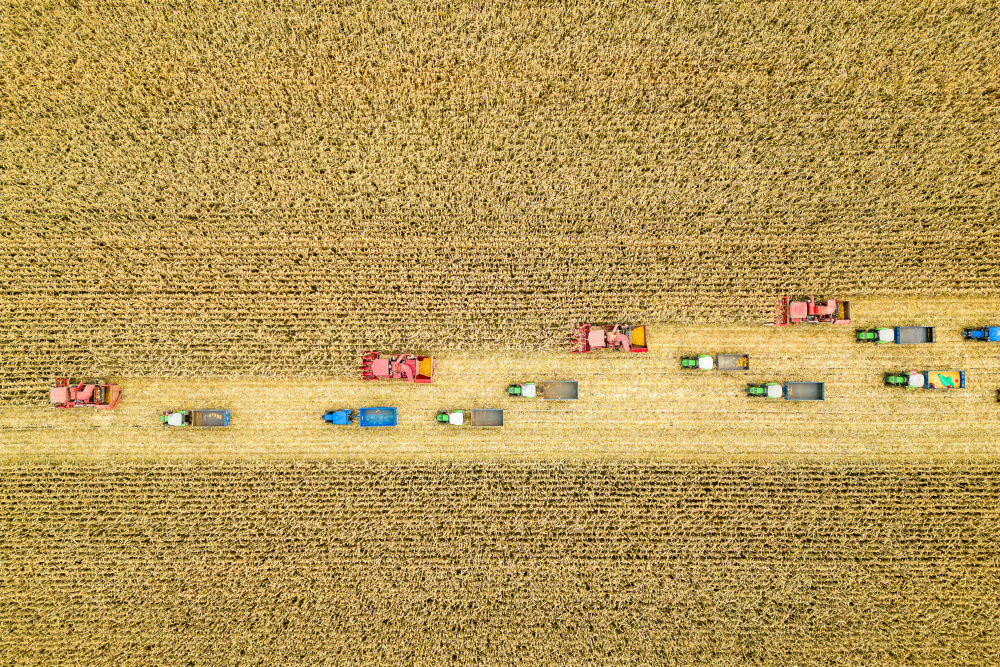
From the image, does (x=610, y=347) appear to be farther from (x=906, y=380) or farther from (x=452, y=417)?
(x=906, y=380)

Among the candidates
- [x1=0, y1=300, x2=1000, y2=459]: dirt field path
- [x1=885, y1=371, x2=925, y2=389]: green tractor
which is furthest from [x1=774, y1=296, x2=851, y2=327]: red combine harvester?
[x1=885, y1=371, x2=925, y2=389]: green tractor

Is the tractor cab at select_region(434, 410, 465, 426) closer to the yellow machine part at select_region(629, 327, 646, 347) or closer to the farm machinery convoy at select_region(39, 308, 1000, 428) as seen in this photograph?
the farm machinery convoy at select_region(39, 308, 1000, 428)

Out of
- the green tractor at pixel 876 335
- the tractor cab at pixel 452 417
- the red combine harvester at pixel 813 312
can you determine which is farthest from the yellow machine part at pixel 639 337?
the green tractor at pixel 876 335

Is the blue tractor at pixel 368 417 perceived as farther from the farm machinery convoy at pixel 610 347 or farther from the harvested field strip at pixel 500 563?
the harvested field strip at pixel 500 563

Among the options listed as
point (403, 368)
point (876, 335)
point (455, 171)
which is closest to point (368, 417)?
point (403, 368)

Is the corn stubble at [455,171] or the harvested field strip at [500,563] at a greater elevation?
the corn stubble at [455,171]
